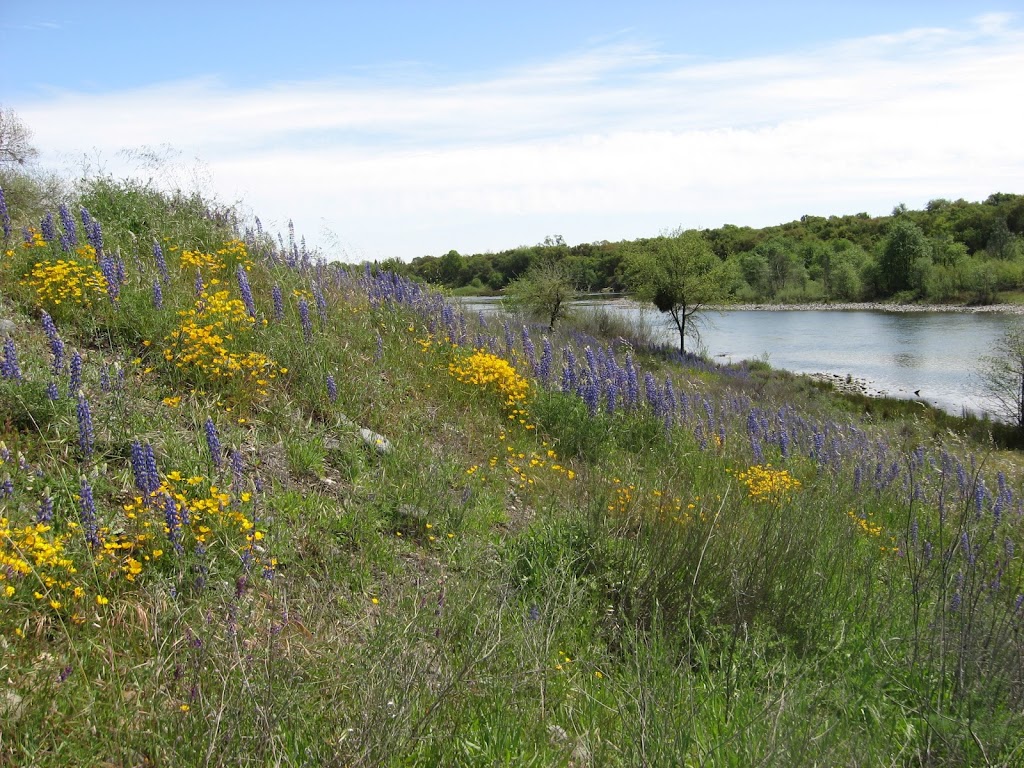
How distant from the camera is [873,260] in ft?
279

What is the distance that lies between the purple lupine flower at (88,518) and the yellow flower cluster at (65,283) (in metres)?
3.06

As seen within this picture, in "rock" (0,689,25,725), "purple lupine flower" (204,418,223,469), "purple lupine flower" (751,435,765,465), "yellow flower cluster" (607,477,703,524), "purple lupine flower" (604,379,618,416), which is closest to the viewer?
"rock" (0,689,25,725)

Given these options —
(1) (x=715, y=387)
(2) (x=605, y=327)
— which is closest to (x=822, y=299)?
(2) (x=605, y=327)

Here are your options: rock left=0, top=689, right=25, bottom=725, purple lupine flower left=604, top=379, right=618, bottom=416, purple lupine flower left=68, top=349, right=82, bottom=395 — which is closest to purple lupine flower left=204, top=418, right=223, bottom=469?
purple lupine flower left=68, top=349, right=82, bottom=395

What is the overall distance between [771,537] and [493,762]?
2.48 m

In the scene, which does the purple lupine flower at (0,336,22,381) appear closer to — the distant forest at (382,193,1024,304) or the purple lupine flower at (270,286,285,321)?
the purple lupine flower at (270,286,285,321)

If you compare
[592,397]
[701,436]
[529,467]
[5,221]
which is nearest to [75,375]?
[5,221]

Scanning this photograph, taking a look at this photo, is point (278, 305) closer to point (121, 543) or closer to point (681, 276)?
point (121, 543)

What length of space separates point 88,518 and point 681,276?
3367 cm

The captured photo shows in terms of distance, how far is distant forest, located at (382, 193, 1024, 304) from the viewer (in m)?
50.3

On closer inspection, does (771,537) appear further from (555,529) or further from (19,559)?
Result: (19,559)

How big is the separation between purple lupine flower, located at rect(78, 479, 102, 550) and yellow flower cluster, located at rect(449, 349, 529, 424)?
13.9ft

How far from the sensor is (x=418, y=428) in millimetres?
6199

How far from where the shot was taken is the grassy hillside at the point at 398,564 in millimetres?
2354
